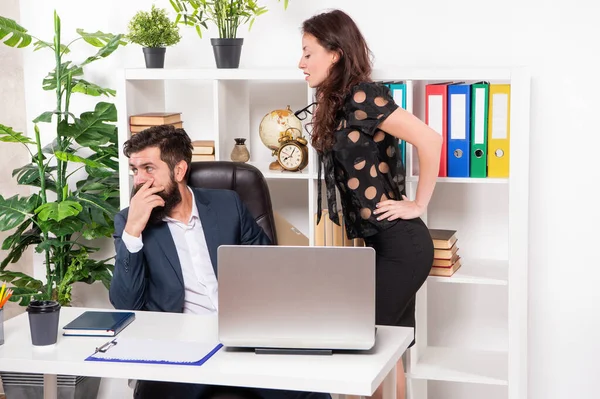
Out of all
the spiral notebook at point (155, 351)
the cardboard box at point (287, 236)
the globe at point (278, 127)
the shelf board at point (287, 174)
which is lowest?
the spiral notebook at point (155, 351)

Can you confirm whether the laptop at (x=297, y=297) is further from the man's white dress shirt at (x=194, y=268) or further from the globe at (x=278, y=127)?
the globe at (x=278, y=127)

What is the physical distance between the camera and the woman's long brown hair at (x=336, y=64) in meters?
2.95

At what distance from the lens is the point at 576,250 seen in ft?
11.9

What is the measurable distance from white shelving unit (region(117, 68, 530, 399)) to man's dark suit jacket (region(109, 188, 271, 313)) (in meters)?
0.60

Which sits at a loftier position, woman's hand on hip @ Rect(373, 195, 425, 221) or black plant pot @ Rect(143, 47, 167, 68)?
black plant pot @ Rect(143, 47, 167, 68)

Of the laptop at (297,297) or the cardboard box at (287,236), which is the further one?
the cardboard box at (287,236)

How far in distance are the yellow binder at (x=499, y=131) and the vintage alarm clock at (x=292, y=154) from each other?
0.74 meters

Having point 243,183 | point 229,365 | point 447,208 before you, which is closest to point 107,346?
point 229,365

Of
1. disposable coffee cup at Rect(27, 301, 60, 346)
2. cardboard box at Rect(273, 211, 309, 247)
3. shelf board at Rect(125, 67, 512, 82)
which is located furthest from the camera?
shelf board at Rect(125, 67, 512, 82)

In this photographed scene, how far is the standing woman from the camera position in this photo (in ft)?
9.55

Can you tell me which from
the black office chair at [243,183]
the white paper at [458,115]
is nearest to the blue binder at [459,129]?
the white paper at [458,115]

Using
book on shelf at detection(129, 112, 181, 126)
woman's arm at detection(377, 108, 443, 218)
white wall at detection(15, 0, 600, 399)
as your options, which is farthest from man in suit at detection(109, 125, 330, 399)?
white wall at detection(15, 0, 600, 399)

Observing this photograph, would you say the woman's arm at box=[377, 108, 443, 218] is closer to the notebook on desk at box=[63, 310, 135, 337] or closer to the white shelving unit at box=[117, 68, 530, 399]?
the white shelving unit at box=[117, 68, 530, 399]

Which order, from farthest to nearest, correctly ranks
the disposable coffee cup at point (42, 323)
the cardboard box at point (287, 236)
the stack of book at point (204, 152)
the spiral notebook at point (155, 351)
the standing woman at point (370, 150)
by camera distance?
the stack of book at point (204, 152) → the cardboard box at point (287, 236) → the standing woman at point (370, 150) → the disposable coffee cup at point (42, 323) → the spiral notebook at point (155, 351)
